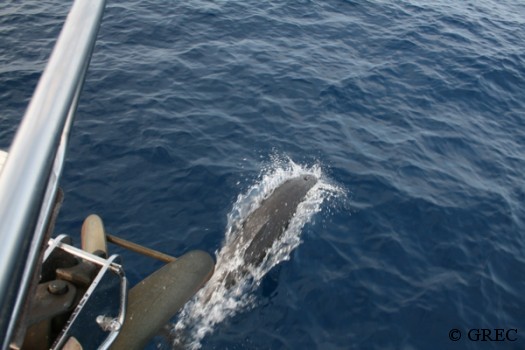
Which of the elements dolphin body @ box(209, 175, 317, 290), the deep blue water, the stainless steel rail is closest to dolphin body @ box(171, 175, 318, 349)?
dolphin body @ box(209, 175, 317, 290)

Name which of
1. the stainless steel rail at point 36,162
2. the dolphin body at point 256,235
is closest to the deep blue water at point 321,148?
the dolphin body at point 256,235

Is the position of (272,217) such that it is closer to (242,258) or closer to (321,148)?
(242,258)

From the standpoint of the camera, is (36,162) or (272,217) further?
(272,217)

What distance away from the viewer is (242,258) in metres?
10.6

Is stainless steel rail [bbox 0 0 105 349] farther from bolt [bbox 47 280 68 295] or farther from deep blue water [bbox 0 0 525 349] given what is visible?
deep blue water [bbox 0 0 525 349]

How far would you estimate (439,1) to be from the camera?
88.5 feet

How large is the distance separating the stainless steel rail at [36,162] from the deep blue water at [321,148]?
7942mm

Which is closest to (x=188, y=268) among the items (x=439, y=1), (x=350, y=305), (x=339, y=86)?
(x=350, y=305)

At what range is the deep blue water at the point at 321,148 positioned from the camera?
1034 centimetres

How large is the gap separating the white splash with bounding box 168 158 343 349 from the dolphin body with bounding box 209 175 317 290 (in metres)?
0.08

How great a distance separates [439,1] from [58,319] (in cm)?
2764

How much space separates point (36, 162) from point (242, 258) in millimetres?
9212

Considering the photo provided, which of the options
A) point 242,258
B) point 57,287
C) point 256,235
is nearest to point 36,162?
point 57,287

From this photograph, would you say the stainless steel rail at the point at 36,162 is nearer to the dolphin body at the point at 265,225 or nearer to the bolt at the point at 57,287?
the bolt at the point at 57,287
